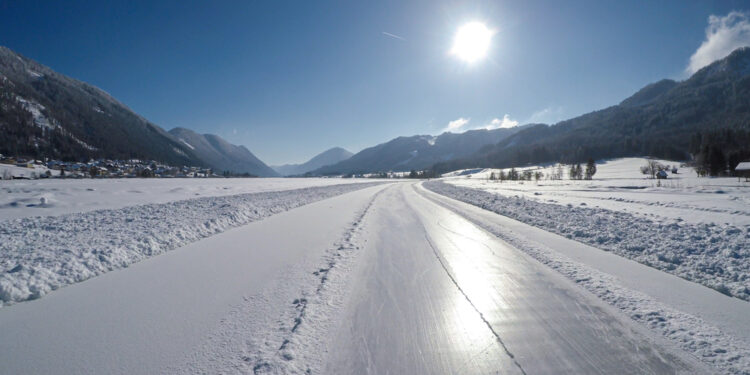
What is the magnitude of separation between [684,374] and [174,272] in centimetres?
696

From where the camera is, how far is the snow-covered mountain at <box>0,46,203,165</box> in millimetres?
108375

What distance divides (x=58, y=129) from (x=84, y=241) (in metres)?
195

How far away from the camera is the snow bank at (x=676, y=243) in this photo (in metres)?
4.43

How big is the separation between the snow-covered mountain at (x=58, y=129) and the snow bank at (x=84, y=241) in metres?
152

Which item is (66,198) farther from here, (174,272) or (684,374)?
(684,374)

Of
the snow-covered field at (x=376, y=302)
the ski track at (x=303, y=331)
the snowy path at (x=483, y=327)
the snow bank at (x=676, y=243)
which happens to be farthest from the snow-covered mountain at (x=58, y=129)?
the snow bank at (x=676, y=243)

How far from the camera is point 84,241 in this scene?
607 centimetres

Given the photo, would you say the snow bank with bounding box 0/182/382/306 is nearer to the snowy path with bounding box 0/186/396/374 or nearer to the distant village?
the snowy path with bounding box 0/186/396/374

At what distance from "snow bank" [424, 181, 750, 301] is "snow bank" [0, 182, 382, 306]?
10413 mm

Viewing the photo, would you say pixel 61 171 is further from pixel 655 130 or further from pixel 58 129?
pixel 655 130

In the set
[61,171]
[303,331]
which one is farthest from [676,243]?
[61,171]

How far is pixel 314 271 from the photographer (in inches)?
193

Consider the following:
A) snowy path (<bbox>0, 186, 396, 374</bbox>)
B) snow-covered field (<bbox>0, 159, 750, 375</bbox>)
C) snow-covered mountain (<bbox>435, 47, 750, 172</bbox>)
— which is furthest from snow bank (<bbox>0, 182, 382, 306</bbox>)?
snow-covered mountain (<bbox>435, 47, 750, 172</bbox>)

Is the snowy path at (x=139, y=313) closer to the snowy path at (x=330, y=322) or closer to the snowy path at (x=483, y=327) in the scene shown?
the snowy path at (x=330, y=322)
